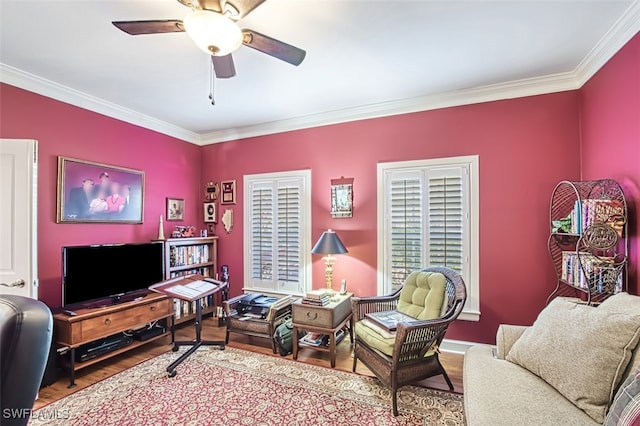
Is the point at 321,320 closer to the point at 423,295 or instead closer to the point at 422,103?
the point at 423,295

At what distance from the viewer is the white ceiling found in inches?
80.5

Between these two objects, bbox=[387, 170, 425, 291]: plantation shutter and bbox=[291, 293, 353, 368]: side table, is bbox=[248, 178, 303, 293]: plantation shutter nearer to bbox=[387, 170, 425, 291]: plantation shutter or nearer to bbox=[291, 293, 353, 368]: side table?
bbox=[291, 293, 353, 368]: side table

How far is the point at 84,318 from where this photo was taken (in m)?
2.75

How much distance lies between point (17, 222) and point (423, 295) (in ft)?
11.7

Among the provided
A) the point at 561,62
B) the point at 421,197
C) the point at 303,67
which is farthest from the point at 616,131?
the point at 303,67

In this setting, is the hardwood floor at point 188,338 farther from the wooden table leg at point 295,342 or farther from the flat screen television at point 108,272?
the flat screen television at point 108,272

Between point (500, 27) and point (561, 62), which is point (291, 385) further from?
point (561, 62)

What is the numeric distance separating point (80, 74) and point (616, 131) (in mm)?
4611

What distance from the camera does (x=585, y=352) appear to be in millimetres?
1558

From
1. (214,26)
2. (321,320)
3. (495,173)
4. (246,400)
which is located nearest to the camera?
(214,26)

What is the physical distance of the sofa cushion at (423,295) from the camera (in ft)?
8.79

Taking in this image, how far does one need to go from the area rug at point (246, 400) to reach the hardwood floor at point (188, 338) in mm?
130

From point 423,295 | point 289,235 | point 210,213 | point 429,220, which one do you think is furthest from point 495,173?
point 210,213

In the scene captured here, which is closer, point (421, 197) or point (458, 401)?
point (458, 401)
